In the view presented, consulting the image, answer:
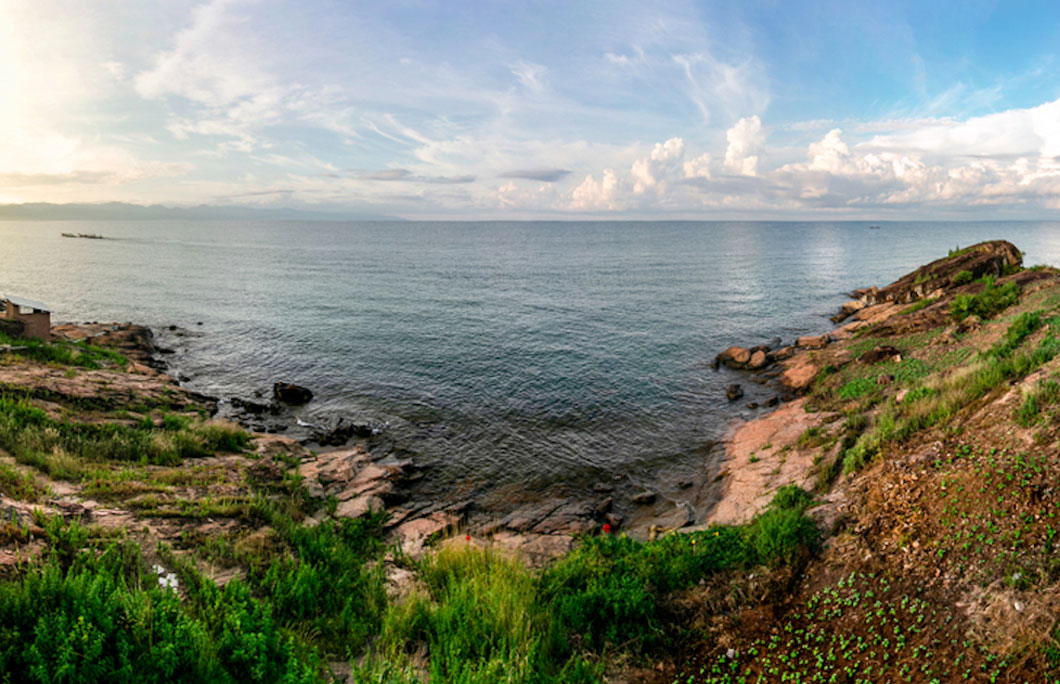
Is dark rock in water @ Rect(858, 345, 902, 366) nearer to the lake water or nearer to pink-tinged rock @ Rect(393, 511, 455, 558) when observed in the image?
the lake water

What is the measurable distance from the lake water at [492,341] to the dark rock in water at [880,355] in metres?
6.03

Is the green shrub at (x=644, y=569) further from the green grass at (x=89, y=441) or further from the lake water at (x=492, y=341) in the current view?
the green grass at (x=89, y=441)

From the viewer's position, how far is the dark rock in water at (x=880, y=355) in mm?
27578

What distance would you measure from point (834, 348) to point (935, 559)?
27.8 metres

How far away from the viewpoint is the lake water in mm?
25344

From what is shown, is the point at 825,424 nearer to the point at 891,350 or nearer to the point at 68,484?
the point at 891,350

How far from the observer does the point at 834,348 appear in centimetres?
3362

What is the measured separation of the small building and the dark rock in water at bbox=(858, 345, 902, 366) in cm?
4502

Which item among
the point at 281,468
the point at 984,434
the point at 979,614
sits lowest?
the point at 281,468

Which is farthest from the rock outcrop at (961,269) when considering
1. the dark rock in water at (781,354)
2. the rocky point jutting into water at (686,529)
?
the rocky point jutting into water at (686,529)

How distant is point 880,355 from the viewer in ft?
91.5

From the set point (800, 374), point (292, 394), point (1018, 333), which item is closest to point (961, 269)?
point (800, 374)

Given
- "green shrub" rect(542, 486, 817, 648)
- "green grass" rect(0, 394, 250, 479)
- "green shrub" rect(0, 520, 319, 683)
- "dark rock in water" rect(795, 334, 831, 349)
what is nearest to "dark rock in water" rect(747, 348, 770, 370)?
"dark rock in water" rect(795, 334, 831, 349)

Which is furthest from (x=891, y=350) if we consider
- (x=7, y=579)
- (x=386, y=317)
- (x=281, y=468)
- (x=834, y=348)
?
(x=386, y=317)
